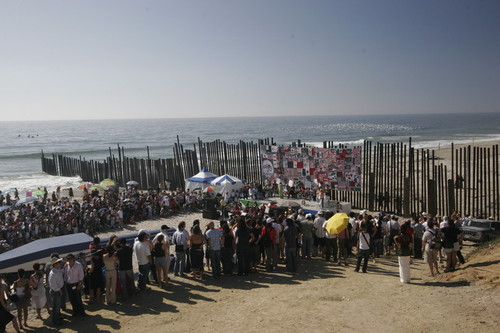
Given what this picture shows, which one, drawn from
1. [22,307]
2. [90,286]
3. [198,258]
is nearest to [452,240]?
[198,258]

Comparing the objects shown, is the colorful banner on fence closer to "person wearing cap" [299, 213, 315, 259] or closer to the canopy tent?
the canopy tent

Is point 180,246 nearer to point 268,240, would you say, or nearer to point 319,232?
point 268,240

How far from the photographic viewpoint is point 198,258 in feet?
31.3

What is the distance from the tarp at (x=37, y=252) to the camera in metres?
9.40

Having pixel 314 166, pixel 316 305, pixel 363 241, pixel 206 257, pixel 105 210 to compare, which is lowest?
pixel 105 210

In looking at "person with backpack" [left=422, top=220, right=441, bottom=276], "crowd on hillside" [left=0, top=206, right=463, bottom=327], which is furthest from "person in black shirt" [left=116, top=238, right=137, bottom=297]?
"person with backpack" [left=422, top=220, right=441, bottom=276]

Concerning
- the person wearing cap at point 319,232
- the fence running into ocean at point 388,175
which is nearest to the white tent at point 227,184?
the fence running into ocean at point 388,175

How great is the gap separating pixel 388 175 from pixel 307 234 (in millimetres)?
9358

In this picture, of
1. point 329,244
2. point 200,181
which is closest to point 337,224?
point 329,244

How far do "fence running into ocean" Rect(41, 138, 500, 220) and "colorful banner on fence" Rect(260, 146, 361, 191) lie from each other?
668 mm

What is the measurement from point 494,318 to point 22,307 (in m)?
8.37

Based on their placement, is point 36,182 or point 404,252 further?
point 36,182

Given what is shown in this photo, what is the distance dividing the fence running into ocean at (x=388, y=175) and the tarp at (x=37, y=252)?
42.4ft

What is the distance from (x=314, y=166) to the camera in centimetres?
2056
